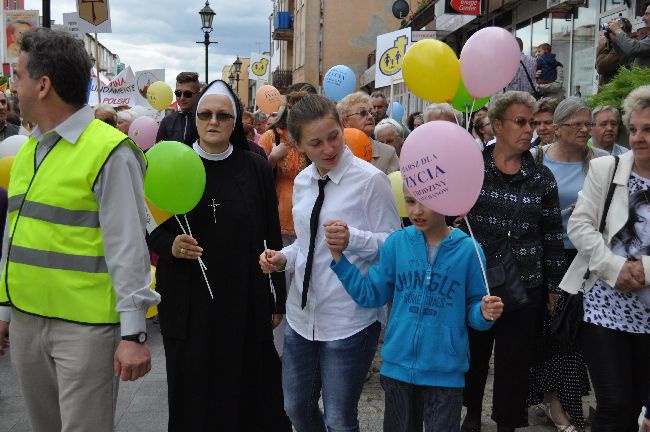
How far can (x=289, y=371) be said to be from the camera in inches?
139

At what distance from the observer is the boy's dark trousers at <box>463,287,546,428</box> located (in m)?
4.16

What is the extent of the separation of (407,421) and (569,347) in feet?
6.17

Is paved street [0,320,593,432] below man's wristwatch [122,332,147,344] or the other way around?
below

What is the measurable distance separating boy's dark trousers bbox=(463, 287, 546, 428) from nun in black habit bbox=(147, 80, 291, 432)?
4.49ft

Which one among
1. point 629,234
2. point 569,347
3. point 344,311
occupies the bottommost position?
point 569,347

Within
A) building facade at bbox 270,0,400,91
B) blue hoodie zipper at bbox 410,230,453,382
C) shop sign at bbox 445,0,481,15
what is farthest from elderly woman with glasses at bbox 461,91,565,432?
building facade at bbox 270,0,400,91

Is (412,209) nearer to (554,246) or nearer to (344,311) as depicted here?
(344,311)

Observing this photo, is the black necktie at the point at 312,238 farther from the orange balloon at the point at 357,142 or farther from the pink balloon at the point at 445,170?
the orange balloon at the point at 357,142

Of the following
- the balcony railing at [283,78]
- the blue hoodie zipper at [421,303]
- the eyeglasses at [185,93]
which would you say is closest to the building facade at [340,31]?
the balcony railing at [283,78]

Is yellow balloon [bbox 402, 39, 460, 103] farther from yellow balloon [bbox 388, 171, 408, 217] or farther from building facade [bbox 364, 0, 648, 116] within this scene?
building facade [bbox 364, 0, 648, 116]

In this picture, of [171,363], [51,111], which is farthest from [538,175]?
[51,111]

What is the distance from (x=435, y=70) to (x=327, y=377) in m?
2.14

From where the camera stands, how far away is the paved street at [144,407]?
4711 millimetres

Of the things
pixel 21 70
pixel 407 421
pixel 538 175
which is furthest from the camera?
pixel 538 175
